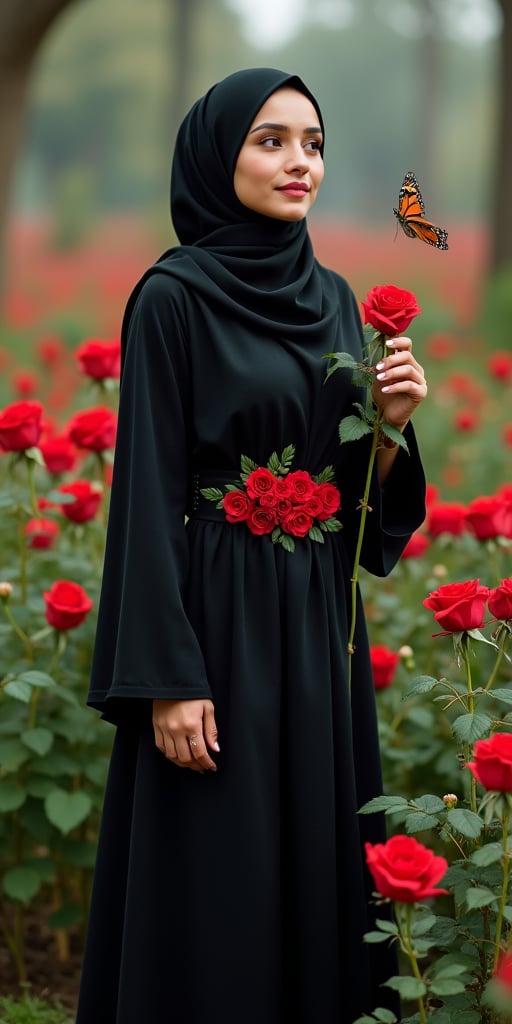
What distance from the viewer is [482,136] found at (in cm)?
3416

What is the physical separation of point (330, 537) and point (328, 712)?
0.99ft

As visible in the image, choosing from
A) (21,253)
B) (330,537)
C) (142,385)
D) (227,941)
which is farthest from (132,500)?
(21,253)

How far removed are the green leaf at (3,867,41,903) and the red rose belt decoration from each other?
1.06 metres

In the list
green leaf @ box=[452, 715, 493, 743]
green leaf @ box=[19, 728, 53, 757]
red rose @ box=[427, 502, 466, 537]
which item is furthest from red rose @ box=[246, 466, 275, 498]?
red rose @ box=[427, 502, 466, 537]

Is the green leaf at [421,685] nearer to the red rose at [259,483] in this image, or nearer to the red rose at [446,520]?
the red rose at [259,483]

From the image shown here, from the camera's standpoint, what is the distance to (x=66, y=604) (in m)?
2.38

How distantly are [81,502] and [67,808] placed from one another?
0.65 metres

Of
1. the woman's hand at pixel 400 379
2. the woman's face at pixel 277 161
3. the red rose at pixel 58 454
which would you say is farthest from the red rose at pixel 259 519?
the red rose at pixel 58 454

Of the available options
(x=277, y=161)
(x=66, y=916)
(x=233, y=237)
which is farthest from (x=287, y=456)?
(x=66, y=916)

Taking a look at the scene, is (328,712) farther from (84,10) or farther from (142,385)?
(84,10)

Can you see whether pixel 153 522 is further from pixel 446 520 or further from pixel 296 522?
pixel 446 520

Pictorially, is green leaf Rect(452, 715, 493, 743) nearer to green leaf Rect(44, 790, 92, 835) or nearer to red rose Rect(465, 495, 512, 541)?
red rose Rect(465, 495, 512, 541)

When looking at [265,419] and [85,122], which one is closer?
[265,419]

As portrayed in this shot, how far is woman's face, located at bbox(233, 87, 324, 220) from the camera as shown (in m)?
1.93
